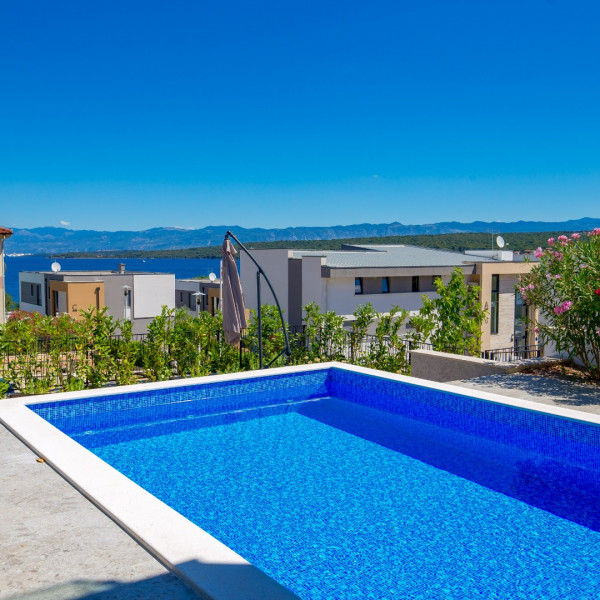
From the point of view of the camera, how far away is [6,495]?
4305mm

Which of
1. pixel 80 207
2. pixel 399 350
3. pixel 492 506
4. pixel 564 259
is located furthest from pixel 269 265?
pixel 80 207

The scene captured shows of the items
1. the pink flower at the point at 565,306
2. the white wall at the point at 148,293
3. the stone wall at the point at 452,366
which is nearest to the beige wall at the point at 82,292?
the white wall at the point at 148,293

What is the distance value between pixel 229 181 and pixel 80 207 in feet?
102

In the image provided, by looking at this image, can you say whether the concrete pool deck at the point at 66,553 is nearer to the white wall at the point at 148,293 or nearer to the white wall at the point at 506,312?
the white wall at the point at 506,312

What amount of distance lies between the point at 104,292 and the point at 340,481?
4134 cm

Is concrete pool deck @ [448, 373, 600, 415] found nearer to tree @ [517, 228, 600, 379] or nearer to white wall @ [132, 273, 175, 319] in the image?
tree @ [517, 228, 600, 379]

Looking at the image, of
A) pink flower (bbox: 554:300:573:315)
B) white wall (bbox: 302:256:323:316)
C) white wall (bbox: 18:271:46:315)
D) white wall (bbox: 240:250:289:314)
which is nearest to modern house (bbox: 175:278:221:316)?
white wall (bbox: 18:271:46:315)

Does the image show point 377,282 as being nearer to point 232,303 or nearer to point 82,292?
point 82,292

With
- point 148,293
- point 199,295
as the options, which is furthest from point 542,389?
point 199,295

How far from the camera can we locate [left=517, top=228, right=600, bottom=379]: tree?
8688mm

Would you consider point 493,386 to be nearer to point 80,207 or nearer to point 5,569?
point 5,569

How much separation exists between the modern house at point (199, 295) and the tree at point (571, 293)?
40121 millimetres

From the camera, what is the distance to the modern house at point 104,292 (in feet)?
139

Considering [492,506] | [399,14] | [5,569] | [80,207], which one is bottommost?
[492,506]
